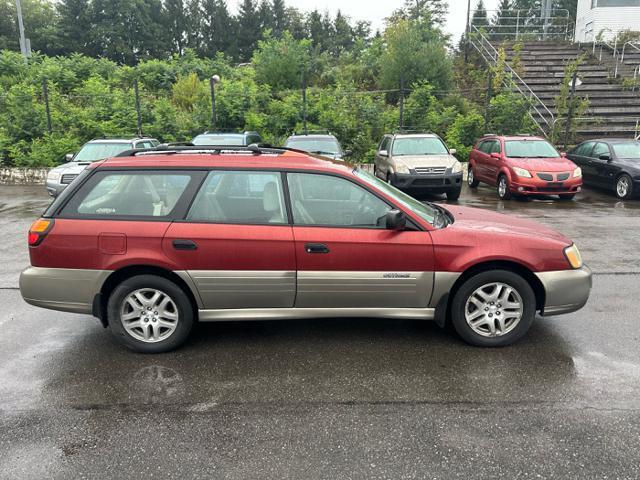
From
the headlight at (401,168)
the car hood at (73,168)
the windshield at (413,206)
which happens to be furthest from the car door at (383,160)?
the windshield at (413,206)

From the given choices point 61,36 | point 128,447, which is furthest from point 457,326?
point 61,36

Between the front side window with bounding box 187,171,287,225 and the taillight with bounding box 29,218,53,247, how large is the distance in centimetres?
114

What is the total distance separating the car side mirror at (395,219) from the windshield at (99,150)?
10.1m

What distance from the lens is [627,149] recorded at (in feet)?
43.3

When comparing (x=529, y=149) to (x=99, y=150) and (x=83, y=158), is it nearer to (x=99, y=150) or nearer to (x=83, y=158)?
(x=99, y=150)

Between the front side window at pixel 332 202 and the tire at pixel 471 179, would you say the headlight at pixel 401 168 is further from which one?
the front side window at pixel 332 202

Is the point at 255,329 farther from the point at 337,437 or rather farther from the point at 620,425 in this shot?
the point at 620,425

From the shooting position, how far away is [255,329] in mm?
4805

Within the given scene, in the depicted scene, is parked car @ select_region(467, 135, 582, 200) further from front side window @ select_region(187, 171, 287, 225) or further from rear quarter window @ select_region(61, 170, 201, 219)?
rear quarter window @ select_region(61, 170, 201, 219)

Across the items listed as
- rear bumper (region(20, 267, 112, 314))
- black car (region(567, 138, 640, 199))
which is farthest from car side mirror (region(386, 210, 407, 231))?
black car (region(567, 138, 640, 199))

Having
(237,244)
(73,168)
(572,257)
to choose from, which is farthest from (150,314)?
(73,168)

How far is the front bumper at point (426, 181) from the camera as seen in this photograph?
467 inches

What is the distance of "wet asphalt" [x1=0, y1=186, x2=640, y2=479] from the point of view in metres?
2.87

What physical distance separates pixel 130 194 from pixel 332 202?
169 centimetres
